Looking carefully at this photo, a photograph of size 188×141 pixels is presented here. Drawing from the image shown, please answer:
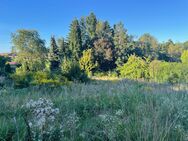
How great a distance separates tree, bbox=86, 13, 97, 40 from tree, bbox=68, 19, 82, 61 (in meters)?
2.17

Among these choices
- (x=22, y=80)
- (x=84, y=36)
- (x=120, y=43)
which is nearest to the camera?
(x=22, y=80)

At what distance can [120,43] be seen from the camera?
2462 centimetres

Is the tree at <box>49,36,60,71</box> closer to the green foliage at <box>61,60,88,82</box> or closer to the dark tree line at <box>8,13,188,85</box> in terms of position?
the dark tree line at <box>8,13,188,85</box>

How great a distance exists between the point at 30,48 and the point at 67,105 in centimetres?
2677

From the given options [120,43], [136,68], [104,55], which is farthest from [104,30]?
[136,68]

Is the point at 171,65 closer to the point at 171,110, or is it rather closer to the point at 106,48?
the point at 106,48

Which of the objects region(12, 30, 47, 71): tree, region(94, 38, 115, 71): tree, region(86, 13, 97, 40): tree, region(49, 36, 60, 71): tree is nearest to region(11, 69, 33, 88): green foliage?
region(49, 36, 60, 71): tree

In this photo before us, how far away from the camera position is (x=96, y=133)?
2.40m

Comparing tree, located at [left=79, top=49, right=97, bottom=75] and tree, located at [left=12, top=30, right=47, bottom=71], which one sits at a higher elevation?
tree, located at [left=12, top=30, right=47, bottom=71]

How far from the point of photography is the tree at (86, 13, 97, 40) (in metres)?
27.0

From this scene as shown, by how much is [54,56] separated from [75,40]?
295 centimetres

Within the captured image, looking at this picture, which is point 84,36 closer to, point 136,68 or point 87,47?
point 87,47

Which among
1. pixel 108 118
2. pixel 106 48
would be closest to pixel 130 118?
pixel 108 118

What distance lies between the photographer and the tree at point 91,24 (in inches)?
1063
